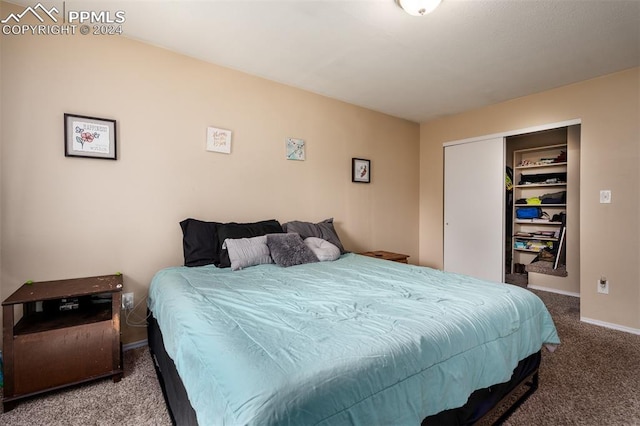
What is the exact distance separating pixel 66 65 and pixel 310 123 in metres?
2.10

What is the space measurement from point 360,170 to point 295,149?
3.27 feet

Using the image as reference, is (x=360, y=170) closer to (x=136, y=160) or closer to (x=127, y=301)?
(x=136, y=160)

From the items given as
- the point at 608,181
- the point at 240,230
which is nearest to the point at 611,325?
the point at 608,181

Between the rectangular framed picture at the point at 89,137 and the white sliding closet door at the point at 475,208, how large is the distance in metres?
3.97

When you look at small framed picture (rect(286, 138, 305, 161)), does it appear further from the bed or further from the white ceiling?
the bed

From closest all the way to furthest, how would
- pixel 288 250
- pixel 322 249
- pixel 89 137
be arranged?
pixel 89 137
pixel 288 250
pixel 322 249

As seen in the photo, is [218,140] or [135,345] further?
[218,140]

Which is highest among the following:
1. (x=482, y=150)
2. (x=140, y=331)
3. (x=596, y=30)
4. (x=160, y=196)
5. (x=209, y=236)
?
(x=596, y=30)

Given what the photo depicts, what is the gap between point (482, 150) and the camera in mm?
3902

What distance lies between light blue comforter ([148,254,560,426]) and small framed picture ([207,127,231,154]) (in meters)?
1.30

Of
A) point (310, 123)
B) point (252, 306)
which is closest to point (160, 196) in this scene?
point (252, 306)

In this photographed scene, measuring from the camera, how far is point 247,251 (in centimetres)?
234

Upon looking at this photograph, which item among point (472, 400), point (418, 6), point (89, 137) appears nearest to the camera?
point (472, 400)

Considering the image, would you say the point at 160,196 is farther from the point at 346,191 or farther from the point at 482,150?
the point at 482,150
